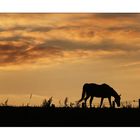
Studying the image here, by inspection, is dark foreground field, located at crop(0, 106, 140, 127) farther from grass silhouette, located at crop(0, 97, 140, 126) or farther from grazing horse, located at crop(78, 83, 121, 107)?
grazing horse, located at crop(78, 83, 121, 107)

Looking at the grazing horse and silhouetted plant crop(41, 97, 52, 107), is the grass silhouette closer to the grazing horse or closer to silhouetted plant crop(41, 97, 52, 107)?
silhouetted plant crop(41, 97, 52, 107)

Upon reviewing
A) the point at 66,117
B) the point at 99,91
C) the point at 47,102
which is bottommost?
the point at 66,117

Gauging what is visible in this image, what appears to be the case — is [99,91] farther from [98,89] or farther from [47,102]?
[47,102]

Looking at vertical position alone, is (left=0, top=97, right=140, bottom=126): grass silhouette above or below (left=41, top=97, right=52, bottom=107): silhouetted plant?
below

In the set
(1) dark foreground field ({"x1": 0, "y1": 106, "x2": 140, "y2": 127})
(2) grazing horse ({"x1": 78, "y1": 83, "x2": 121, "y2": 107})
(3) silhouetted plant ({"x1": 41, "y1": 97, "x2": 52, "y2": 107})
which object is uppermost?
(2) grazing horse ({"x1": 78, "y1": 83, "x2": 121, "y2": 107})

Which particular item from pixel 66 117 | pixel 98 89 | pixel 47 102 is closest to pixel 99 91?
pixel 98 89

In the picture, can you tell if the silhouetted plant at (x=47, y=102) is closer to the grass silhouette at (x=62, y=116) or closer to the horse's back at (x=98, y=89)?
the grass silhouette at (x=62, y=116)

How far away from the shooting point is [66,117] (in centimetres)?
653

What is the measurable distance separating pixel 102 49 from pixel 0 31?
3.64ft

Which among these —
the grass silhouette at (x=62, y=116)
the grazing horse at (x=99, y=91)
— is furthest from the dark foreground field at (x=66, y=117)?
the grazing horse at (x=99, y=91)

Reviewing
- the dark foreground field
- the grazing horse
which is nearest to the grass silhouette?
the dark foreground field

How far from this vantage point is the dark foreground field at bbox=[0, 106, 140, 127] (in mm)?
6488

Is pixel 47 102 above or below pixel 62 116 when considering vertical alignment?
above
